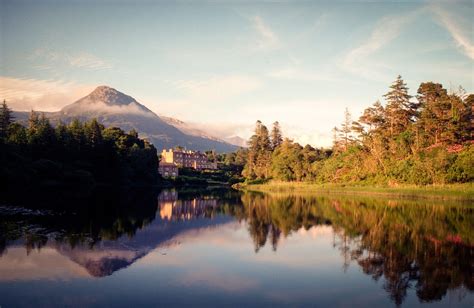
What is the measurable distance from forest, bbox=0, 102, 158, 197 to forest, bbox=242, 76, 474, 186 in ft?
106

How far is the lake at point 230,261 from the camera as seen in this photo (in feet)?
41.8

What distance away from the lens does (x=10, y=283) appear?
43.7 ft

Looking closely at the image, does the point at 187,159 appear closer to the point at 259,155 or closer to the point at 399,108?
the point at 259,155

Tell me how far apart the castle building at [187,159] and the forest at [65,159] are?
80.1 meters

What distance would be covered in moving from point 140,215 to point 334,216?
16975 mm

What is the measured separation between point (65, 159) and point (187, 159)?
117521mm

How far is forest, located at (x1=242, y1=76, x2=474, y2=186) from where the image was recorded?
183ft

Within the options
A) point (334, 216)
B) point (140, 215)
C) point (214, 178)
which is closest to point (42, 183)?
point (140, 215)

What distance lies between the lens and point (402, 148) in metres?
67.9

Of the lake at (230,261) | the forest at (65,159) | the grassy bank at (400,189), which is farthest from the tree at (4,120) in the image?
the grassy bank at (400,189)

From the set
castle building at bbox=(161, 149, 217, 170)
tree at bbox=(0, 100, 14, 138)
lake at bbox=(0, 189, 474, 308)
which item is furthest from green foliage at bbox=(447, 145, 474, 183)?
castle building at bbox=(161, 149, 217, 170)

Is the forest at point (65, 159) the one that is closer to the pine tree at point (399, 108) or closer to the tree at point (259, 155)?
the tree at point (259, 155)

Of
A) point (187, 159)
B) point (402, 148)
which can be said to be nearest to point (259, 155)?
point (402, 148)

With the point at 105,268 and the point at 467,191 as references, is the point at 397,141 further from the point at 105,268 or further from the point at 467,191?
the point at 105,268
